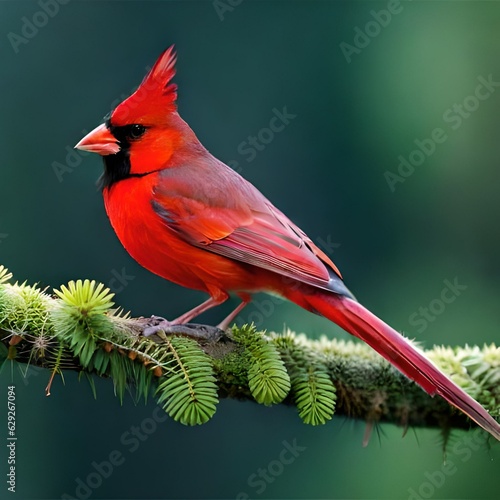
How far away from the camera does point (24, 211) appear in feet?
13.6

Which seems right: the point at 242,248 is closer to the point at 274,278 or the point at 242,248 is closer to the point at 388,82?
the point at 274,278

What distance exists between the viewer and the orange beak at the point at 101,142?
236 cm

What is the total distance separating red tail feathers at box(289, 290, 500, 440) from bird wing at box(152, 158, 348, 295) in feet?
0.19

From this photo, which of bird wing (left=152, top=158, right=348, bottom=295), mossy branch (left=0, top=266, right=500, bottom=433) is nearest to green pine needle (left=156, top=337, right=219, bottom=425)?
mossy branch (left=0, top=266, right=500, bottom=433)

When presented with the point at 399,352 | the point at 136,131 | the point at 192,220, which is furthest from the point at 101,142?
the point at 399,352

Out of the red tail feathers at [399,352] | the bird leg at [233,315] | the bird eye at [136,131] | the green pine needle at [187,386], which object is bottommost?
the green pine needle at [187,386]

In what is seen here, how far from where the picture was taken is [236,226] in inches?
91.9

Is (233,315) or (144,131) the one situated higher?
(144,131)

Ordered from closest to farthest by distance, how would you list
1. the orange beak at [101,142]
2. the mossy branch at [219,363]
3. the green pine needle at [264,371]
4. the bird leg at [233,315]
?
the mossy branch at [219,363], the green pine needle at [264,371], the bird leg at [233,315], the orange beak at [101,142]

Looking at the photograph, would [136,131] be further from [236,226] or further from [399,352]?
[399,352]

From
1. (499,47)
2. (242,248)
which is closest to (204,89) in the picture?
(499,47)

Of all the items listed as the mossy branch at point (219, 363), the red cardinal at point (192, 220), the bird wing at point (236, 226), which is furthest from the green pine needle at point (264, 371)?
the bird wing at point (236, 226)

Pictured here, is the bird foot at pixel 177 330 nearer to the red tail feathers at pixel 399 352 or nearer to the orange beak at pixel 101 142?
the red tail feathers at pixel 399 352

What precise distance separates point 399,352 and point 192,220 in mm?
683
